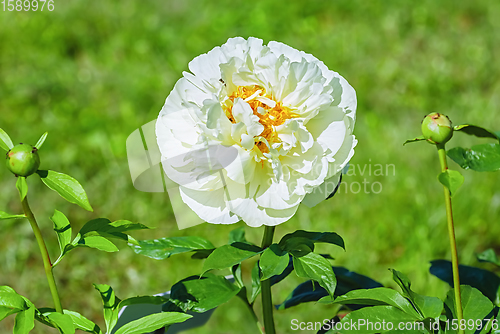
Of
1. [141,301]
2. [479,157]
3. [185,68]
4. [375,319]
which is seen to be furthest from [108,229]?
[185,68]

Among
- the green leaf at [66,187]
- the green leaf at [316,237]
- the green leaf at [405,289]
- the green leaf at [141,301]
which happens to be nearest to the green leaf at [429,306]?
the green leaf at [405,289]

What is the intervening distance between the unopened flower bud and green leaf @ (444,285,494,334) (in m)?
0.24

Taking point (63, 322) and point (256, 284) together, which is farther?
point (256, 284)

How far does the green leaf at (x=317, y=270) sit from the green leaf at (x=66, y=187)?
274 mm

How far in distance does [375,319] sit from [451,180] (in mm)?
205

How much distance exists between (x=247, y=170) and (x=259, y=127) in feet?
0.20

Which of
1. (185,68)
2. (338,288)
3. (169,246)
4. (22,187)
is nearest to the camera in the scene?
(22,187)

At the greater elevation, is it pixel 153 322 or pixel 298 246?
pixel 298 246

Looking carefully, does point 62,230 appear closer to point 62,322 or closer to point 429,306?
point 62,322

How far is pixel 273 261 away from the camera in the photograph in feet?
2.16

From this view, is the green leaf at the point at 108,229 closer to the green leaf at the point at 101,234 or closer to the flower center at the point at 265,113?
the green leaf at the point at 101,234

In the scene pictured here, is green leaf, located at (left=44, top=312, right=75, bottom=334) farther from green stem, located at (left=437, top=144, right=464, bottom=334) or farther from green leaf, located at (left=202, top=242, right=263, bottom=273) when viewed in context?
green stem, located at (left=437, top=144, right=464, bottom=334)

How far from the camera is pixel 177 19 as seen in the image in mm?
2918

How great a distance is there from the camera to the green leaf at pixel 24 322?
0.56 metres
